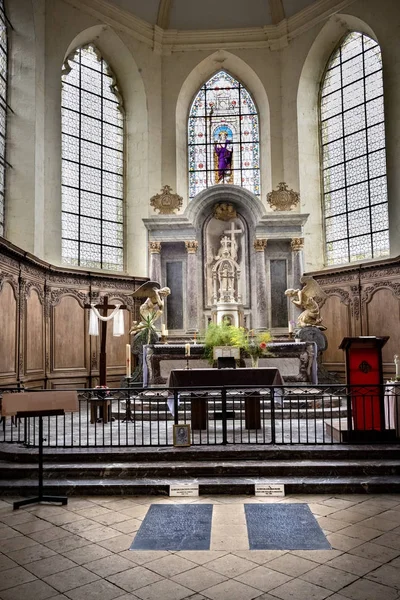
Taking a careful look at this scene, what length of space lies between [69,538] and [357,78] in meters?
15.1

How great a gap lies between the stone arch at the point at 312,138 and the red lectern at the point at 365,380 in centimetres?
886

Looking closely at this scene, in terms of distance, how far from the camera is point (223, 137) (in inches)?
688

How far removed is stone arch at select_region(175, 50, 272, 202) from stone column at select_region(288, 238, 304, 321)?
218 centimetres

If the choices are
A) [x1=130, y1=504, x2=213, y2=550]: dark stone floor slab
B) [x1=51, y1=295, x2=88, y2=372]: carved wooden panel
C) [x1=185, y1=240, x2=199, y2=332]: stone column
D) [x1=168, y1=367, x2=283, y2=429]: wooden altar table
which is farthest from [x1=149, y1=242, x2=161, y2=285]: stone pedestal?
[x1=130, y1=504, x2=213, y2=550]: dark stone floor slab

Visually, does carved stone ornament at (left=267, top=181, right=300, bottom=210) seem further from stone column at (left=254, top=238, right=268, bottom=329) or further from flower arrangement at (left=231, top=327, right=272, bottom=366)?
flower arrangement at (left=231, top=327, right=272, bottom=366)

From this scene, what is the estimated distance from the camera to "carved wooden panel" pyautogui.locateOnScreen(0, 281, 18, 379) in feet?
36.7

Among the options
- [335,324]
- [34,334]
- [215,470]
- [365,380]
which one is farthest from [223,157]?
[215,470]

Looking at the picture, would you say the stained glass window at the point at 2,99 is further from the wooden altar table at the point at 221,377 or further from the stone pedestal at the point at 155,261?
the wooden altar table at the point at 221,377

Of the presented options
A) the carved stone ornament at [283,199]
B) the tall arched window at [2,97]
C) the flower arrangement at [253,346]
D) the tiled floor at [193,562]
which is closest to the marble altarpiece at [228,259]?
the carved stone ornament at [283,199]

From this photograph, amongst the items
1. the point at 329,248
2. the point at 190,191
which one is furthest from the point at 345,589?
the point at 190,191

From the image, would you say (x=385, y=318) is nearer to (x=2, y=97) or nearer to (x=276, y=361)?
(x=276, y=361)

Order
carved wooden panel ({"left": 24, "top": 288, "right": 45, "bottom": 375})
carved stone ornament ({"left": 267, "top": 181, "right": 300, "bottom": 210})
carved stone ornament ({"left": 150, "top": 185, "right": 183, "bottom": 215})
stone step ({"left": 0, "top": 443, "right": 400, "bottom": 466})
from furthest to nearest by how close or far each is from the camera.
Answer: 1. carved stone ornament ({"left": 150, "top": 185, "right": 183, "bottom": 215})
2. carved stone ornament ({"left": 267, "top": 181, "right": 300, "bottom": 210})
3. carved wooden panel ({"left": 24, "top": 288, "right": 45, "bottom": 375})
4. stone step ({"left": 0, "top": 443, "right": 400, "bottom": 466})

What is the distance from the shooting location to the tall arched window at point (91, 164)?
15.5 metres

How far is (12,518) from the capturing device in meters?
5.43
